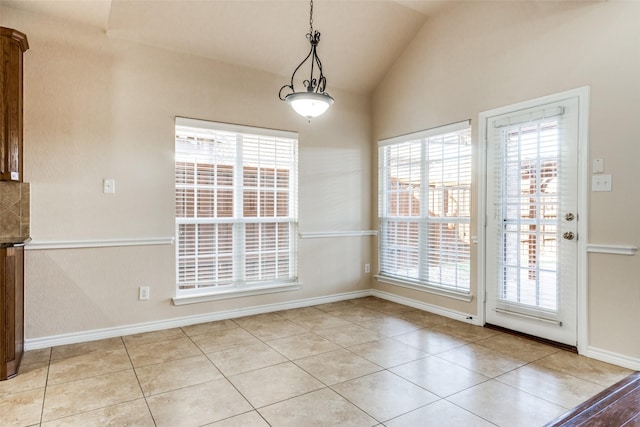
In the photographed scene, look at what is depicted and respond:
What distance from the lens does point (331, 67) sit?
14.3 feet

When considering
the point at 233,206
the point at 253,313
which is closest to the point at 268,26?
the point at 233,206

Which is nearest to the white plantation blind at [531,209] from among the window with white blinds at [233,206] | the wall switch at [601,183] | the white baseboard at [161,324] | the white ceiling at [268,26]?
the wall switch at [601,183]

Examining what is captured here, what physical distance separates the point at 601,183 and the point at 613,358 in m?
1.29

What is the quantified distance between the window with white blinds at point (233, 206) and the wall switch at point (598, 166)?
2.82 meters

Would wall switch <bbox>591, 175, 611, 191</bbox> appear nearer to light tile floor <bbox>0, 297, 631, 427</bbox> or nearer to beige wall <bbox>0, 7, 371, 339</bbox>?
light tile floor <bbox>0, 297, 631, 427</bbox>

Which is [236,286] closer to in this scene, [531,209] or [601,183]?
[531,209]

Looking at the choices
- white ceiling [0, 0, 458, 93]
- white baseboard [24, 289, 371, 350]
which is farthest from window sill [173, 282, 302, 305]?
white ceiling [0, 0, 458, 93]

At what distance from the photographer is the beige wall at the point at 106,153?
3.10 meters

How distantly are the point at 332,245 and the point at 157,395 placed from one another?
8.99 ft

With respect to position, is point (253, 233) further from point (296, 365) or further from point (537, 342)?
point (537, 342)

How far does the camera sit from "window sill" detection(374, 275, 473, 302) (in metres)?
3.82

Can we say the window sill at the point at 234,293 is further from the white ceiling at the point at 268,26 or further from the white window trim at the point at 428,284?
the white ceiling at the point at 268,26

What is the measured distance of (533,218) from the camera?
326 cm

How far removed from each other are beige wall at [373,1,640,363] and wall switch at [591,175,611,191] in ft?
0.13
